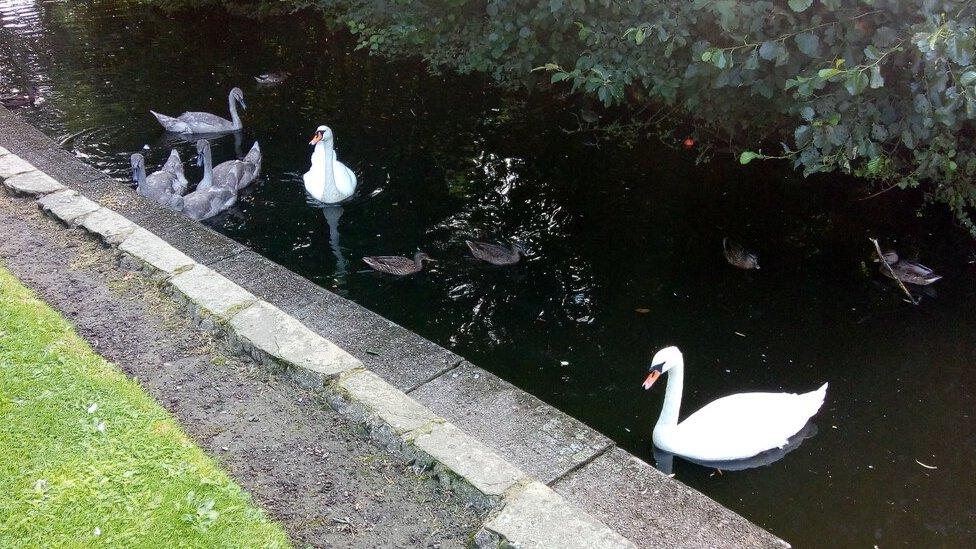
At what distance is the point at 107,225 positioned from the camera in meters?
5.74

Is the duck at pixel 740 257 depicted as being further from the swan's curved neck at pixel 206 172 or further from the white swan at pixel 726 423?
the swan's curved neck at pixel 206 172

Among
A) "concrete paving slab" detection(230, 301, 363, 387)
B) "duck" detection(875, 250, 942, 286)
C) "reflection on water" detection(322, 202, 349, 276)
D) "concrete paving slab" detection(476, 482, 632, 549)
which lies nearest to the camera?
"concrete paving slab" detection(476, 482, 632, 549)

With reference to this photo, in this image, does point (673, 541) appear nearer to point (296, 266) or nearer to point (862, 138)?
point (862, 138)

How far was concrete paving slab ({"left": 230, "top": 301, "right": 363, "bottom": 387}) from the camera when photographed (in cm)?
412

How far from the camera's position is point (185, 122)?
33.6 ft

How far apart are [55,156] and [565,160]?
5.70 metres

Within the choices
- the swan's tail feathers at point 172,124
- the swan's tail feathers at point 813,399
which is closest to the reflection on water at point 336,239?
the swan's tail feathers at point 172,124

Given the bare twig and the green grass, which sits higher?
the green grass

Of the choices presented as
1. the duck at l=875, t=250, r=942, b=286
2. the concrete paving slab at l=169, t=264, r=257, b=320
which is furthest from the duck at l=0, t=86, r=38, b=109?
the duck at l=875, t=250, r=942, b=286

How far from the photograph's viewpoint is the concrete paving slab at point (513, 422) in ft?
12.9

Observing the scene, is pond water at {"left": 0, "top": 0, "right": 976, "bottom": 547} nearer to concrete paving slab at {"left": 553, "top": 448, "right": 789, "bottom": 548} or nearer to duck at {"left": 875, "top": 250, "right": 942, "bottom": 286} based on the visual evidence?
duck at {"left": 875, "top": 250, "right": 942, "bottom": 286}

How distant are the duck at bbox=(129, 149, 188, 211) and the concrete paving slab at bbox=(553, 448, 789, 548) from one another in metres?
5.77

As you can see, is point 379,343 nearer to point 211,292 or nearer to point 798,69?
point 211,292

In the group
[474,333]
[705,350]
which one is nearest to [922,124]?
[705,350]
